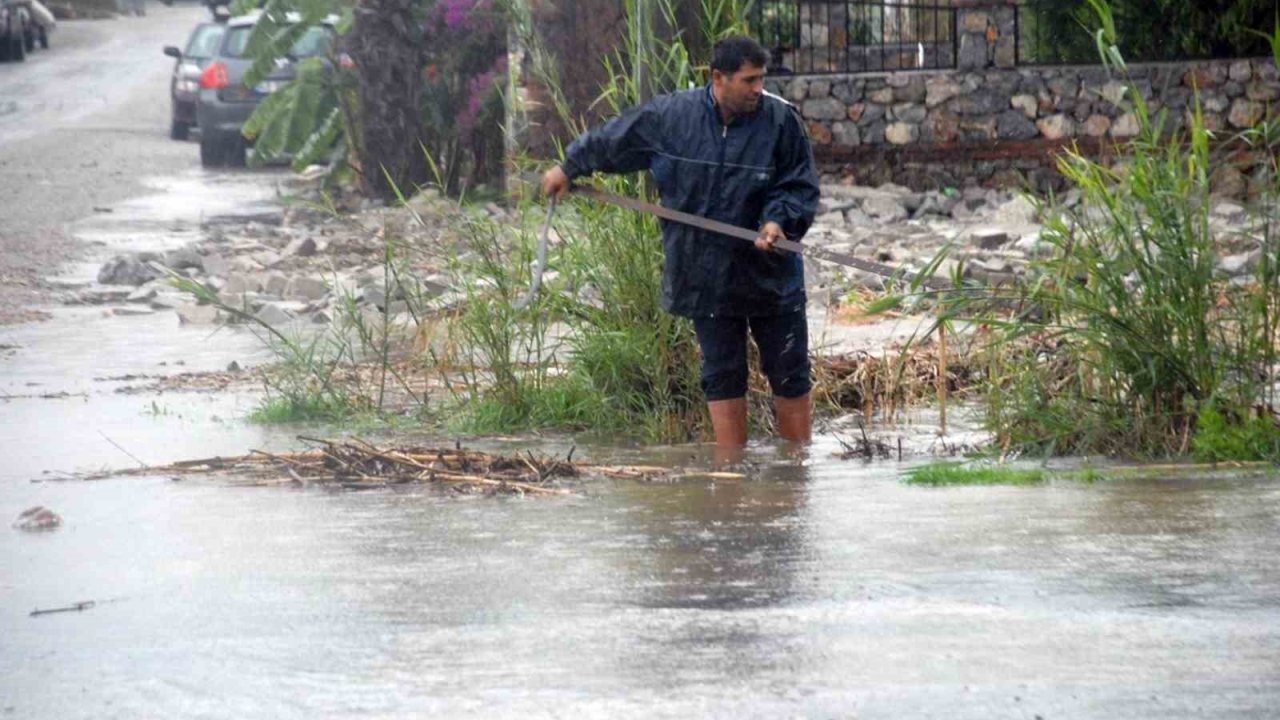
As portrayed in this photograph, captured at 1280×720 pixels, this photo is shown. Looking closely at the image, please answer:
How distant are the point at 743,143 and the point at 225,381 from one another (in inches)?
156

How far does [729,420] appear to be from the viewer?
7.60 metres

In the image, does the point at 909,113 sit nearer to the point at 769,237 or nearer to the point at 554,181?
the point at 554,181

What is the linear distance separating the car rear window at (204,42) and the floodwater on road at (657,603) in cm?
2303

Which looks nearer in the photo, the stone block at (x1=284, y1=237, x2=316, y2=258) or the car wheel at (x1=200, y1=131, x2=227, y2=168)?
the stone block at (x1=284, y1=237, x2=316, y2=258)

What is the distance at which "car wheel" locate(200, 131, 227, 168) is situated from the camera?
26.2 metres

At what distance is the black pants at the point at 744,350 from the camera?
746 cm

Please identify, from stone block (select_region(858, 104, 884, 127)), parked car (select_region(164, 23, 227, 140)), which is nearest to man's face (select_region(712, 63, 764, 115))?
stone block (select_region(858, 104, 884, 127))

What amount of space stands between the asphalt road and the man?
6830mm

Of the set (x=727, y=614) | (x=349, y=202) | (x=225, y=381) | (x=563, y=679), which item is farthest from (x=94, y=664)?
(x=349, y=202)

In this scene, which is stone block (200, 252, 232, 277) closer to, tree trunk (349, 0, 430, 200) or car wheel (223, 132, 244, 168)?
tree trunk (349, 0, 430, 200)

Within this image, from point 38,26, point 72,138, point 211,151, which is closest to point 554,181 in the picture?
point 211,151

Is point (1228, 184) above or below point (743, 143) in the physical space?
below

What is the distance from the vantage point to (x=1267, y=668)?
13.9ft

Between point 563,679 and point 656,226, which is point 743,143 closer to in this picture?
point 656,226
